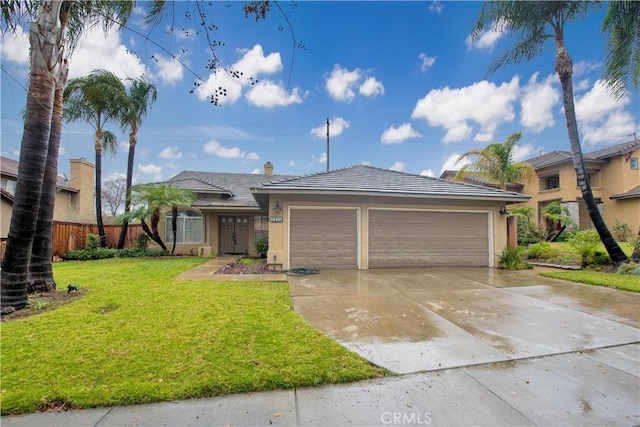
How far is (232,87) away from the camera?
3.78 meters

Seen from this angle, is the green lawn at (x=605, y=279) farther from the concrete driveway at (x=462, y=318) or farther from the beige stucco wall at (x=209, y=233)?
the beige stucco wall at (x=209, y=233)

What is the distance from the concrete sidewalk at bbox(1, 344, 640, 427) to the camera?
2.26m

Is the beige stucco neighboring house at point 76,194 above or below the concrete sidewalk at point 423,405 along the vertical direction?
above

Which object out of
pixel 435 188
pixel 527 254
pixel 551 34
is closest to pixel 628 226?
pixel 527 254

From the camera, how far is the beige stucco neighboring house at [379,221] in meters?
9.55

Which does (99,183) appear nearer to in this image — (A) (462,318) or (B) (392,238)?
(B) (392,238)

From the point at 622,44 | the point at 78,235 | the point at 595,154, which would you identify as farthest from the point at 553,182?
the point at 78,235

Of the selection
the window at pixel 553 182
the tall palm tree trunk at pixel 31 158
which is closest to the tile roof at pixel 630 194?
the window at pixel 553 182

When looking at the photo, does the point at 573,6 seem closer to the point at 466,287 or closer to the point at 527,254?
the point at 527,254

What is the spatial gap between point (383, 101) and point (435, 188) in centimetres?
839

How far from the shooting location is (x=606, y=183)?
18.6 meters

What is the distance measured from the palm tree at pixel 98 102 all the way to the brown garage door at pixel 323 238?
35.0 ft

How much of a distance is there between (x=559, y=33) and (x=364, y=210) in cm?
889

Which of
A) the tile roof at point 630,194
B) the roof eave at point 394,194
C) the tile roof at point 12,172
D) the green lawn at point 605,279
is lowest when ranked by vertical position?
the green lawn at point 605,279
